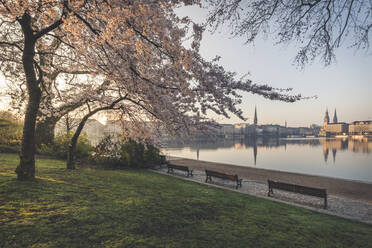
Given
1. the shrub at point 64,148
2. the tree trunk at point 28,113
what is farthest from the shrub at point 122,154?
the tree trunk at point 28,113

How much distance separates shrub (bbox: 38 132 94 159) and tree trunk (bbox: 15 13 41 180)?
7.77 metres

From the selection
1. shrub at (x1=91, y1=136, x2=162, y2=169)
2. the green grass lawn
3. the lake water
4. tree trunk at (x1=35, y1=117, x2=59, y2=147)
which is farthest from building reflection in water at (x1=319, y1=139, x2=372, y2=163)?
tree trunk at (x1=35, y1=117, x2=59, y2=147)

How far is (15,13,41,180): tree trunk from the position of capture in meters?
6.40

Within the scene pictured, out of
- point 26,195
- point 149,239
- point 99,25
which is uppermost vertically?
point 99,25

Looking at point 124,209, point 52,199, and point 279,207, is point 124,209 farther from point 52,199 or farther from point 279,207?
point 279,207

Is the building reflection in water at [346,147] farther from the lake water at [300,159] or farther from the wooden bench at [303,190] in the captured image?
the wooden bench at [303,190]

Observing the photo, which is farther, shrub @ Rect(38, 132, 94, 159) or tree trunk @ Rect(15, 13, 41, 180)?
shrub @ Rect(38, 132, 94, 159)

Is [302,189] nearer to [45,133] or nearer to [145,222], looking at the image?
[145,222]

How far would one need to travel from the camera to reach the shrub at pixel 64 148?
46.0ft

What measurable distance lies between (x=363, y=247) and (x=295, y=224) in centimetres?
143

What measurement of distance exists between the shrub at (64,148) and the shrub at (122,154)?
973 millimetres

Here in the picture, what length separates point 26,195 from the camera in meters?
5.30

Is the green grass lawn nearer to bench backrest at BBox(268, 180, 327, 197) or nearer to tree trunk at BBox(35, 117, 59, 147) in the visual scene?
bench backrest at BBox(268, 180, 327, 197)

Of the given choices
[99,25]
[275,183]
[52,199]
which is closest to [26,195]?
[52,199]
